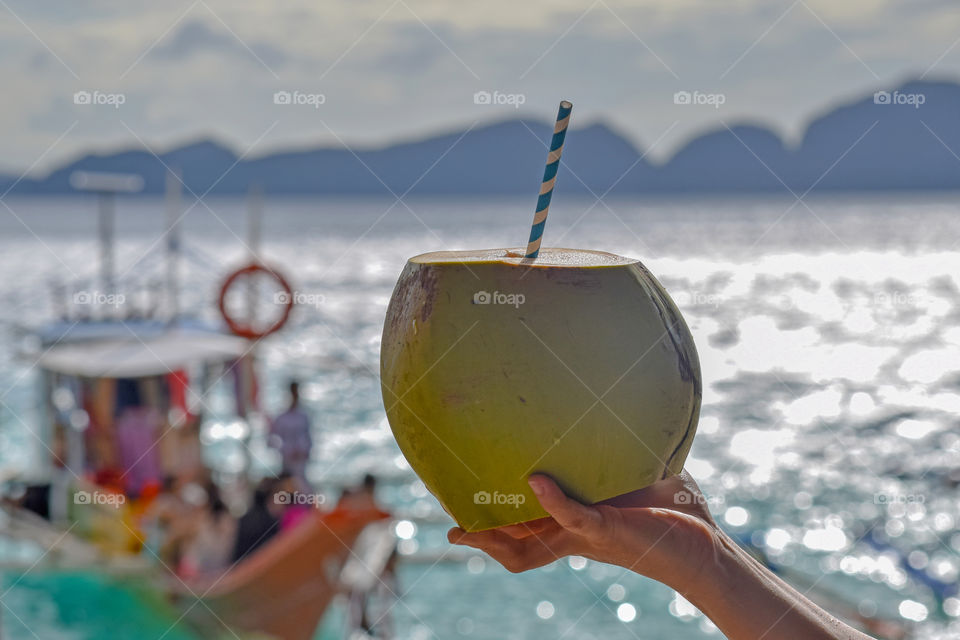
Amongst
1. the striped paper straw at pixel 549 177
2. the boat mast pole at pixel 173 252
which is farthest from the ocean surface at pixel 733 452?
A: the striped paper straw at pixel 549 177

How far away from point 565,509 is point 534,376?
0.81ft

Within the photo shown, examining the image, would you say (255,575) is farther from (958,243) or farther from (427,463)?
(958,243)

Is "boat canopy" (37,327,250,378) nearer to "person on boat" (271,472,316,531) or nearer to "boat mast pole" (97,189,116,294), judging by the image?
"boat mast pole" (97,189,116,294)

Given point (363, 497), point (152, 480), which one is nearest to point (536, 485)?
point (363, 497)

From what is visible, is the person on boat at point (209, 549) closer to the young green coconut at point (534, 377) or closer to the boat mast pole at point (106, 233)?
the boat mast pole at point (106, 233)

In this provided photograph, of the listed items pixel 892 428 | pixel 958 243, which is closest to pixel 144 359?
pixel 892 428

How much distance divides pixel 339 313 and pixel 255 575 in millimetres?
31955

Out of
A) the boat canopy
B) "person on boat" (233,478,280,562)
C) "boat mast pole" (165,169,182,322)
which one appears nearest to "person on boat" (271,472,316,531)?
"person on boat" (233,478,280,562)

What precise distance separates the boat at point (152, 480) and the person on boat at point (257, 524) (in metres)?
0.07

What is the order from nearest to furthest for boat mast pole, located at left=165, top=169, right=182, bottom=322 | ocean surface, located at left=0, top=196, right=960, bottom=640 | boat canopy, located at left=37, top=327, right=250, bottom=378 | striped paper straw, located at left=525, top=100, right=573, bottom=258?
striped paper straw, located at left=525, top=100, right=573, bottom=258
boat canopy, located at left=37, top=327, right=250, bottom=378
boat mast pole, located at left=165, top=169, right=182, bottom=322
ocean surface, located at left=0, top=196, right=960, bottom=640

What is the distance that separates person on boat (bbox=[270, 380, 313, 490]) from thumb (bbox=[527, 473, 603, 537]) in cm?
708

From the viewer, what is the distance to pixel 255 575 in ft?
24.5

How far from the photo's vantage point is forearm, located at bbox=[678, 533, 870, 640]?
5.02ft

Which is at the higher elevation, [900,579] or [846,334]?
[900,579]
